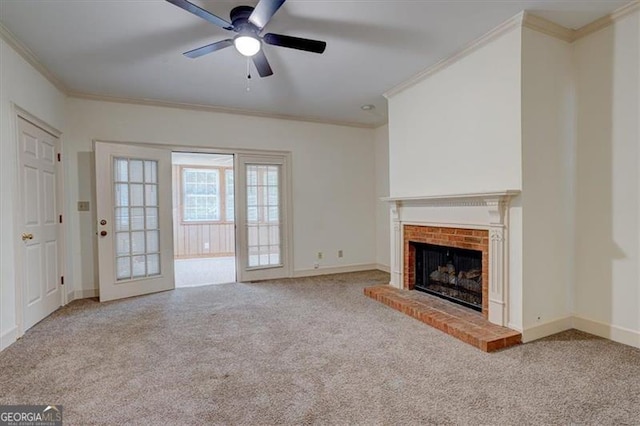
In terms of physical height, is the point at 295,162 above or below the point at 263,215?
above

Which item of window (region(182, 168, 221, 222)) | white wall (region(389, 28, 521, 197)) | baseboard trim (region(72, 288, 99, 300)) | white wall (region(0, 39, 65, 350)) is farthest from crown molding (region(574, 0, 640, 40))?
window (region(182, 168, 221, 222))

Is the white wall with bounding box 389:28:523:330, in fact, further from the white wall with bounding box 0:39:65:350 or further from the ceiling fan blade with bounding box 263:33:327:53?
the white wall with bounding box 0:39:65:350

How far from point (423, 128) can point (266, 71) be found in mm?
1892

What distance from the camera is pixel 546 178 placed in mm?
2854

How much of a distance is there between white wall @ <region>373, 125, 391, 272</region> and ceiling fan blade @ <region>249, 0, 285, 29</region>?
3.72 m

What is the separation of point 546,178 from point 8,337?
4794 mm

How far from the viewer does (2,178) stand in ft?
9.30

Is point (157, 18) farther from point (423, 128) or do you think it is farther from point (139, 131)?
point (423, 128)

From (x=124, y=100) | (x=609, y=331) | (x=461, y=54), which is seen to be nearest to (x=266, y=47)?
(x=461, y=54)

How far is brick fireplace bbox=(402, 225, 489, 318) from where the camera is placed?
307 centimetres

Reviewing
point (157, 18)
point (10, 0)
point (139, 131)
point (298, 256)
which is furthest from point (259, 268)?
point (10, 0)

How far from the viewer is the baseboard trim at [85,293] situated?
4344 mm

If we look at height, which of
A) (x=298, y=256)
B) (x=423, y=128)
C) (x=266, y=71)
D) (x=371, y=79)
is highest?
(x=371, y=79)

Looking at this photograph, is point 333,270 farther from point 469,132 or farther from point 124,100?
point 124,100
